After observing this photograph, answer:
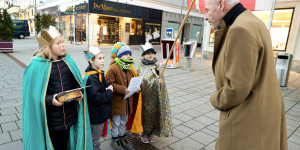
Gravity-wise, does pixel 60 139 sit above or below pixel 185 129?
above

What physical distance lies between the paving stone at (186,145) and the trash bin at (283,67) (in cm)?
544

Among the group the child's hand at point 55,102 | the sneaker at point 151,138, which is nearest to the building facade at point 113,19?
the sneaker at point 151,138

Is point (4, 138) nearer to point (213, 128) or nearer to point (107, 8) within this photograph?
point (213, 128)

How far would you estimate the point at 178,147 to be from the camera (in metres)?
3.09

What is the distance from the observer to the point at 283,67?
716 centimetres

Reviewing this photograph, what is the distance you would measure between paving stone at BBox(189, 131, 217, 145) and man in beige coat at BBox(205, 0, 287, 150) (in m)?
1.90

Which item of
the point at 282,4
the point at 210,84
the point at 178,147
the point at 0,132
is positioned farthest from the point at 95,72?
the point at 282,4

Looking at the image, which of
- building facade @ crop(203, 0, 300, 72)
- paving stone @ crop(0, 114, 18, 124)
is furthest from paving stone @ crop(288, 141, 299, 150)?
building facade @ crop(203, 0, 300, 72)

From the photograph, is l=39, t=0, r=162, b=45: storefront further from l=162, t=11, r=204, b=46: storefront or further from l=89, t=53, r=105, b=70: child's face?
l=89, t=53, r=105, b=70: child's face

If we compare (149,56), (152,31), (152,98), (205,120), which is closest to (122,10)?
(152,31)

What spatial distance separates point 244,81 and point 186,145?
221 cm

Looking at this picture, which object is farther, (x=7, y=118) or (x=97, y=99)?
(x=7, y=118)

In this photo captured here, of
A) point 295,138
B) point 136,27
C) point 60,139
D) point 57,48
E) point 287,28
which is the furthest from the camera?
point 136,27

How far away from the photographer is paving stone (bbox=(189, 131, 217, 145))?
329 cm
